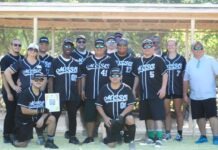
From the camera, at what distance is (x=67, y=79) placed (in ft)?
25.8

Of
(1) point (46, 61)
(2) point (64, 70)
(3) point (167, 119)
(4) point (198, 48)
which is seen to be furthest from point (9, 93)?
(4) point (198, 48)

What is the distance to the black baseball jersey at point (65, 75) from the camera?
309 inches

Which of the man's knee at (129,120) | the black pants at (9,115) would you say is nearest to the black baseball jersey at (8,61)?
the black pants at (9,115)

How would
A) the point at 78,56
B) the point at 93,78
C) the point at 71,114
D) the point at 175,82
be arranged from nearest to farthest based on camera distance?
the point at 71,114 → the point at 93,78 → the point at 175,82 → the point at 78,56

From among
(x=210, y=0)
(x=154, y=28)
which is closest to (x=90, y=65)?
(x=154, y=28)

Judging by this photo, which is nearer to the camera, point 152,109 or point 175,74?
point 152,109

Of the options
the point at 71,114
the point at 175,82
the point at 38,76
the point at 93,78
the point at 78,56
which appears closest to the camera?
the point at 38,76

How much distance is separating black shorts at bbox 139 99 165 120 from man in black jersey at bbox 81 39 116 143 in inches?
32.4

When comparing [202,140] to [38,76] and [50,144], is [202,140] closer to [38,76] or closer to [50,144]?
[50,144]

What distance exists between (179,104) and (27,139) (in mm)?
2846

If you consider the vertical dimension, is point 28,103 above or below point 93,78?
below

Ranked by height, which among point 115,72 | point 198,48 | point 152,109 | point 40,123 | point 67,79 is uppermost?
point 198,48

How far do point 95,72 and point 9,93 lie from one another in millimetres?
1561

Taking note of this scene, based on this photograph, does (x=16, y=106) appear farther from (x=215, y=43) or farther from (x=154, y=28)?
(x=215, y=43)
